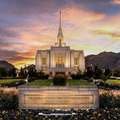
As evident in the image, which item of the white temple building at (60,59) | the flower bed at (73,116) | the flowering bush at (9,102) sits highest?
the white temple building at (60,59)

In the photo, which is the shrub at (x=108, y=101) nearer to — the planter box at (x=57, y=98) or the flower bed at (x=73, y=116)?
the planter box at (x=57, y=98)

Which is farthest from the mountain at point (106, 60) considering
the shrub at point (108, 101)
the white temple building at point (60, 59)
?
the shrub at point (108, 101)

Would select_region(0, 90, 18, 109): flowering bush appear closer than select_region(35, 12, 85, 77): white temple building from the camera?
Yes

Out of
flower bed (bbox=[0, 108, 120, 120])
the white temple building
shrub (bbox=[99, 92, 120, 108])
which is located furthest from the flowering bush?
the white temple building

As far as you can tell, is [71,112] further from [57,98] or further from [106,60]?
[106,60]

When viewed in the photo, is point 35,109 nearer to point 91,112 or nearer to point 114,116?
point 91,112

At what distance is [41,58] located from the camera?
53312 mm

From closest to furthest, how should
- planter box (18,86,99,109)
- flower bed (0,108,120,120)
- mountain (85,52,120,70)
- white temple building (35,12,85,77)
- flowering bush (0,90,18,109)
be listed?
flower bed (0,108,120,120), planter box (18,86,99,109), flowering bush (0,90,18,109), white temple building (35,12,85,77), mountain (85,52,120,70)

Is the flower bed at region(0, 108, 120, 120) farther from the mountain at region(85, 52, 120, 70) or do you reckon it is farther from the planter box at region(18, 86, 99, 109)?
the mountain at region(85, 52, 120, 70)

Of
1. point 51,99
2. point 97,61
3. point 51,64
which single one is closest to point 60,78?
point 51,99

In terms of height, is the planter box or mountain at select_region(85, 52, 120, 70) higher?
mountain at select_region(85, 52, 120, 70)

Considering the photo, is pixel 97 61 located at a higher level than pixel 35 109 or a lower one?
higher

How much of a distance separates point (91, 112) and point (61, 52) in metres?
43.4

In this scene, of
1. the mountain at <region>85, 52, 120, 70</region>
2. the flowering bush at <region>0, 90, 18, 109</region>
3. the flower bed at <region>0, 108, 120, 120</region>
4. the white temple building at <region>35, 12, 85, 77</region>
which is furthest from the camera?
the mountain at <region>85, 52, 120, 70</region>
